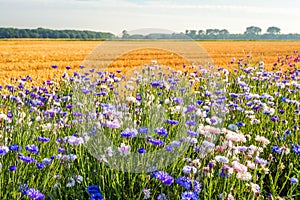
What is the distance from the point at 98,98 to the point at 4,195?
251 cm

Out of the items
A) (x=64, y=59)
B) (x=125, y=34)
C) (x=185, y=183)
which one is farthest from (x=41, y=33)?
(x=185, y=183)

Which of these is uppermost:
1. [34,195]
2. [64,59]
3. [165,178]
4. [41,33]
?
[165,178]

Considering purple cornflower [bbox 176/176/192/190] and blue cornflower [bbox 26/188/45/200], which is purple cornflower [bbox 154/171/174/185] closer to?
purple cornflower [bbox 176/176/192/190]

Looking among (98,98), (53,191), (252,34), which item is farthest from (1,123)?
(252,34)

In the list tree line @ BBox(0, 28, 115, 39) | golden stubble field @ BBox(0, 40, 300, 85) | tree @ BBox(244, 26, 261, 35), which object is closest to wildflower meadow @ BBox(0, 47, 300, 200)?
golden stubble field @ BBox(0, 40, 300, 85)

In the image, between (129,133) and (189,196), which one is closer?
(189,196)

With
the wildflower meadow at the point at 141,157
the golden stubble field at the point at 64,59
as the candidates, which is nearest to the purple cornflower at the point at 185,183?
the wildflower meadow at the point at 141,157

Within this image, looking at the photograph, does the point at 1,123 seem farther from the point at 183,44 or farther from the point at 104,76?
the point at 104,76

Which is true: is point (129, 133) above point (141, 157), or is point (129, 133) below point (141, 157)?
above

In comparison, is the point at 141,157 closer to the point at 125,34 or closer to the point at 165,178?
the point at 165,178

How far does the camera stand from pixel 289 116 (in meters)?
5.27

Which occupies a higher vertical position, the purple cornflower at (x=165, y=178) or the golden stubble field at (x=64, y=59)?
the purple cornflower at (x=165, y=178)

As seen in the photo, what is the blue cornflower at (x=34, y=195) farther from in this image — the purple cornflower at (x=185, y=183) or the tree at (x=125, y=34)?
the tree at (x=125, y=34)

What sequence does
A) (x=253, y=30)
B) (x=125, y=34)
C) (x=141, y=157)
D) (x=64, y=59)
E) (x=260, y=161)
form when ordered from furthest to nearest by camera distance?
1. (x=253, y=30)
2. (x=64, y=59)
3. (x=125, y=34)
4. (x=141, y=157)
5. (x=260, y=161)
